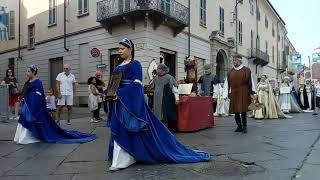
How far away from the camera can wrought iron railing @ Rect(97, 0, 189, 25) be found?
21266mm

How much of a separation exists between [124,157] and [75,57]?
809 inches

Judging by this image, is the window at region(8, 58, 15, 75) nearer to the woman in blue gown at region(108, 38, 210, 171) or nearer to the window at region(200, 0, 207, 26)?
the window at region(200, 0, 207, 26)

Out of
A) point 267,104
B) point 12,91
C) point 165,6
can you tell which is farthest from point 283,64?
point 12,91

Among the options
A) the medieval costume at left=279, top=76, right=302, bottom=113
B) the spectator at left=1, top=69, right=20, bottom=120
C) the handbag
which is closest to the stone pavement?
the handbag

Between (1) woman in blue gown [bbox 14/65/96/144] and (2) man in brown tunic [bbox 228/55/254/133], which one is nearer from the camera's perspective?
(1) woman in blue gown [bbox 14/65/96/144]

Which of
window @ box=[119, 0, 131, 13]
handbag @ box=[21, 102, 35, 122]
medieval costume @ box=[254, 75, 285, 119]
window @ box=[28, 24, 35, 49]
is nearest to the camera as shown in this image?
handbag @ box=[21, 102, 35, 122]

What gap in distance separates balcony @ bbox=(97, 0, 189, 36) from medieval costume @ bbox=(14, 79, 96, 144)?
12.7 m

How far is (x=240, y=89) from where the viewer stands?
9.98m

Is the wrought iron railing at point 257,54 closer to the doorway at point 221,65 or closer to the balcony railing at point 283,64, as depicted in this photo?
the doorway at point 221,65

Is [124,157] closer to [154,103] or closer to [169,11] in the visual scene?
[154,103]

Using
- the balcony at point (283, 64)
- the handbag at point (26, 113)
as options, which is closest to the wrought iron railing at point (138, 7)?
the handbag at point (26, 113)

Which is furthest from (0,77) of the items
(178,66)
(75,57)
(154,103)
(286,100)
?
(154,103)

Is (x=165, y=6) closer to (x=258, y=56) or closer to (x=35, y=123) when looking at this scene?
(x=35, y=123)

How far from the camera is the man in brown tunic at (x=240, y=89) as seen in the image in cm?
989
